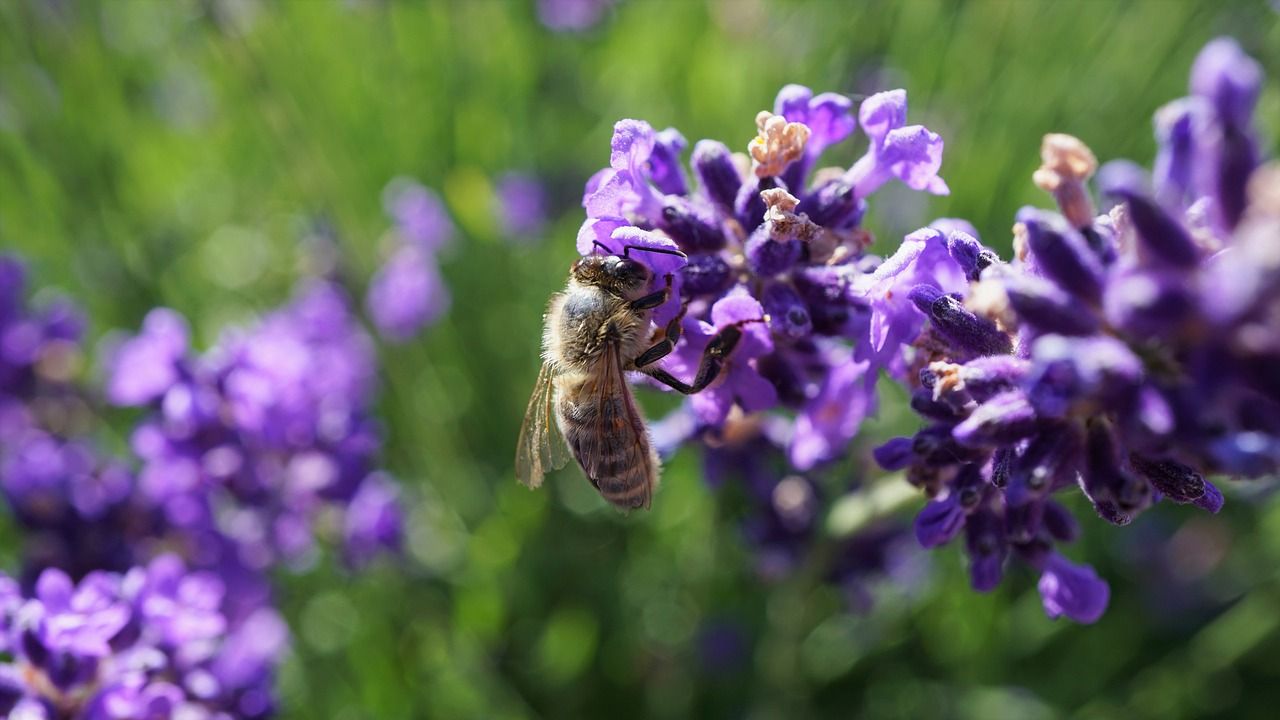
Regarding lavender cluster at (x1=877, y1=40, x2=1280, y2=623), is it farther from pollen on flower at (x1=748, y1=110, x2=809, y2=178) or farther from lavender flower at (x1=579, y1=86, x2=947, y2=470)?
pollen on flower at (x1=748, y1=110, x2=809, y2=178)

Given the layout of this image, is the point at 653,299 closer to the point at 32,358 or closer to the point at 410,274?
the point at 410,274

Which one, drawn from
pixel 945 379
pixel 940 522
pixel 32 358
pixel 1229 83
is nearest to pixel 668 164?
pixel 945 379

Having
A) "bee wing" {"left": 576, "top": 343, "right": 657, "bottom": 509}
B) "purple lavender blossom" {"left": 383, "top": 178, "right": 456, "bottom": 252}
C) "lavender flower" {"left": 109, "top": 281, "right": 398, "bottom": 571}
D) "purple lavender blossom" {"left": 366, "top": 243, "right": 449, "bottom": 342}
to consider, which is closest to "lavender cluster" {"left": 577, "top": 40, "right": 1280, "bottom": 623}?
"bee wing" {"left": 576, "top": 343, "right": 657, "bottom": 509}

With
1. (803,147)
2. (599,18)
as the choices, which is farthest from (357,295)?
(803,147)

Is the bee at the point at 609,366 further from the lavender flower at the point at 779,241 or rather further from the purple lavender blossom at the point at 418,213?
the purple lavender blossom at the point at 418,213

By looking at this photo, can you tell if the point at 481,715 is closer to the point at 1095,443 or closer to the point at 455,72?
the point at 1095,443

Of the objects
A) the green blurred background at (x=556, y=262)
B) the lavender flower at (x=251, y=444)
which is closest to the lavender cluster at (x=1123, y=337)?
the green blurred background at (x=556, y=262)
